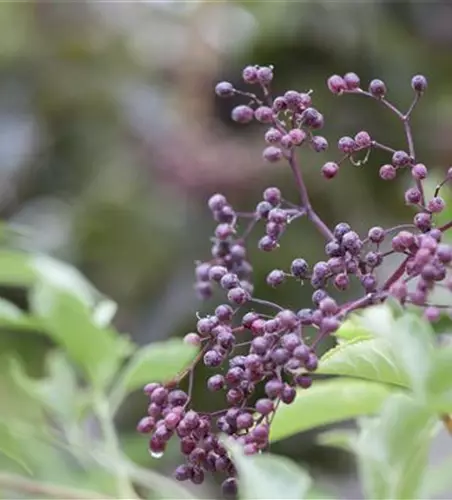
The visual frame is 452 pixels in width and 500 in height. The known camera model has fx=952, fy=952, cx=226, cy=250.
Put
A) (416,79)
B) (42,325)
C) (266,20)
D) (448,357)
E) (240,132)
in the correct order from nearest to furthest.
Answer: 1. (448,357)
2. (416,79)
3. (42,325)
4. (240,132)
5. (266,20)

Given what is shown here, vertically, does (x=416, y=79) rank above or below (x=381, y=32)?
below

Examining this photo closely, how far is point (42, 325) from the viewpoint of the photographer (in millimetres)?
614

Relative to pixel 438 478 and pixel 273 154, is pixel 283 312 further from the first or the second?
pixel 438 478

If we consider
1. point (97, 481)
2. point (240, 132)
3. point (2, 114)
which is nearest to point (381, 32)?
point (240, 132)

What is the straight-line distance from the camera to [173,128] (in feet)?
4.63

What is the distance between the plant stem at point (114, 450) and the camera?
471 mm

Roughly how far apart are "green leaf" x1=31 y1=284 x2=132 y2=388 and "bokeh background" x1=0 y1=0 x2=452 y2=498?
0.56 metres

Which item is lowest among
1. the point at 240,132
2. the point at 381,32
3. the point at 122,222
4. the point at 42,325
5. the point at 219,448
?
the point at 219,448

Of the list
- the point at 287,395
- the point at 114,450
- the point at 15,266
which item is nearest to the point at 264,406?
the point at 287,395

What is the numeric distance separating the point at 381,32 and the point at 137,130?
1.37 ft

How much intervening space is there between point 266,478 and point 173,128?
116 cm

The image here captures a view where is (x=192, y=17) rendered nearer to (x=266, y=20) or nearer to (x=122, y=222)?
(x=266, y=20)

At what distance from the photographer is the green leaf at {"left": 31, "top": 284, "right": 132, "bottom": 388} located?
1.93 ft

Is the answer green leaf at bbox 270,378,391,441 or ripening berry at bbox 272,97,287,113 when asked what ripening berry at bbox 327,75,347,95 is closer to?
ripening berry at bbox 272,97,287,113
